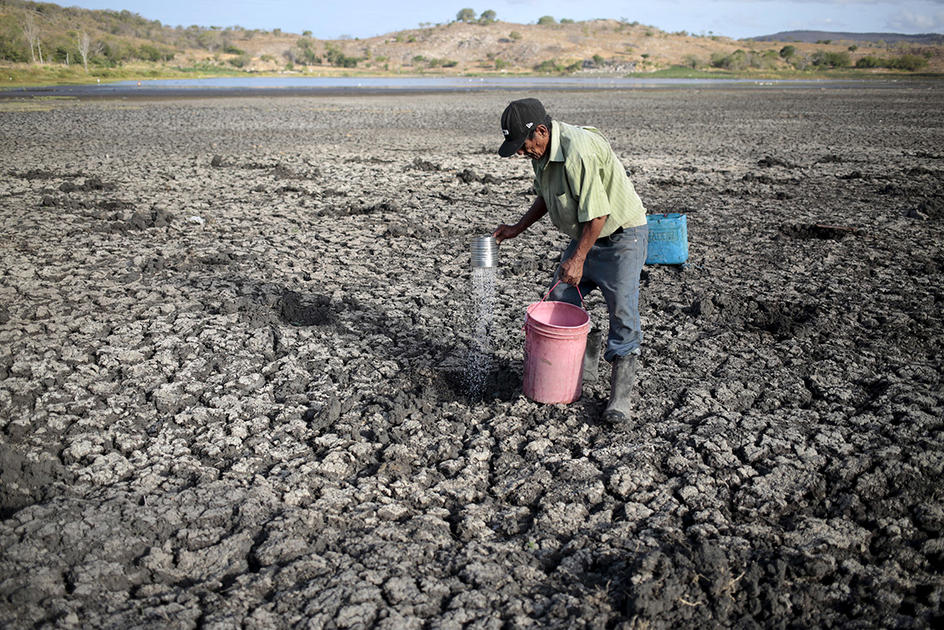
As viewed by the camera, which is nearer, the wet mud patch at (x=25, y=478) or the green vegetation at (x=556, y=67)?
the wet mud patch at (x=25, y=478)

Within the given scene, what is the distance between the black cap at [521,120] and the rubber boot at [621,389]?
1352mm

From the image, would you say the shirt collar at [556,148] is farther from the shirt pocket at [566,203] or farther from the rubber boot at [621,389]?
the rubber boot at [621,389]

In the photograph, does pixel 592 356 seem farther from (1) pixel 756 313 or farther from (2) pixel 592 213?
(1) pixel 756 313

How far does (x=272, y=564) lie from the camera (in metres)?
2.61

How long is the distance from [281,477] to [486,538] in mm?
1078

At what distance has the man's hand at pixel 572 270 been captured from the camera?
3277 millimetres

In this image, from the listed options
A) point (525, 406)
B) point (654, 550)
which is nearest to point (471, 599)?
point (654, 550)

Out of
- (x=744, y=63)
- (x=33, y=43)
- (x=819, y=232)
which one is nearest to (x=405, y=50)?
(x=744, y=63)

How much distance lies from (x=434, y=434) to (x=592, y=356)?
1.11 m

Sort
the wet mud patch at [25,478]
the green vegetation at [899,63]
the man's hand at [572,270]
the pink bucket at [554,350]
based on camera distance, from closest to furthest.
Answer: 1. the wet mud patch at [25,478]
2. the man's hand at [572,270]
3. the pink bucket at [554,350]
4. the green vegetation at [899,63]

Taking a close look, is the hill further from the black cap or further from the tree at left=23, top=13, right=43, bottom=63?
the black cap

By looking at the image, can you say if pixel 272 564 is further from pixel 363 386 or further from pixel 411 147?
pixel 411 147

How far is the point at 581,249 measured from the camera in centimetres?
321

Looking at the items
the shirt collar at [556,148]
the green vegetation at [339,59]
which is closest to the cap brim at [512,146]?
the shirt collar at [556,148]
